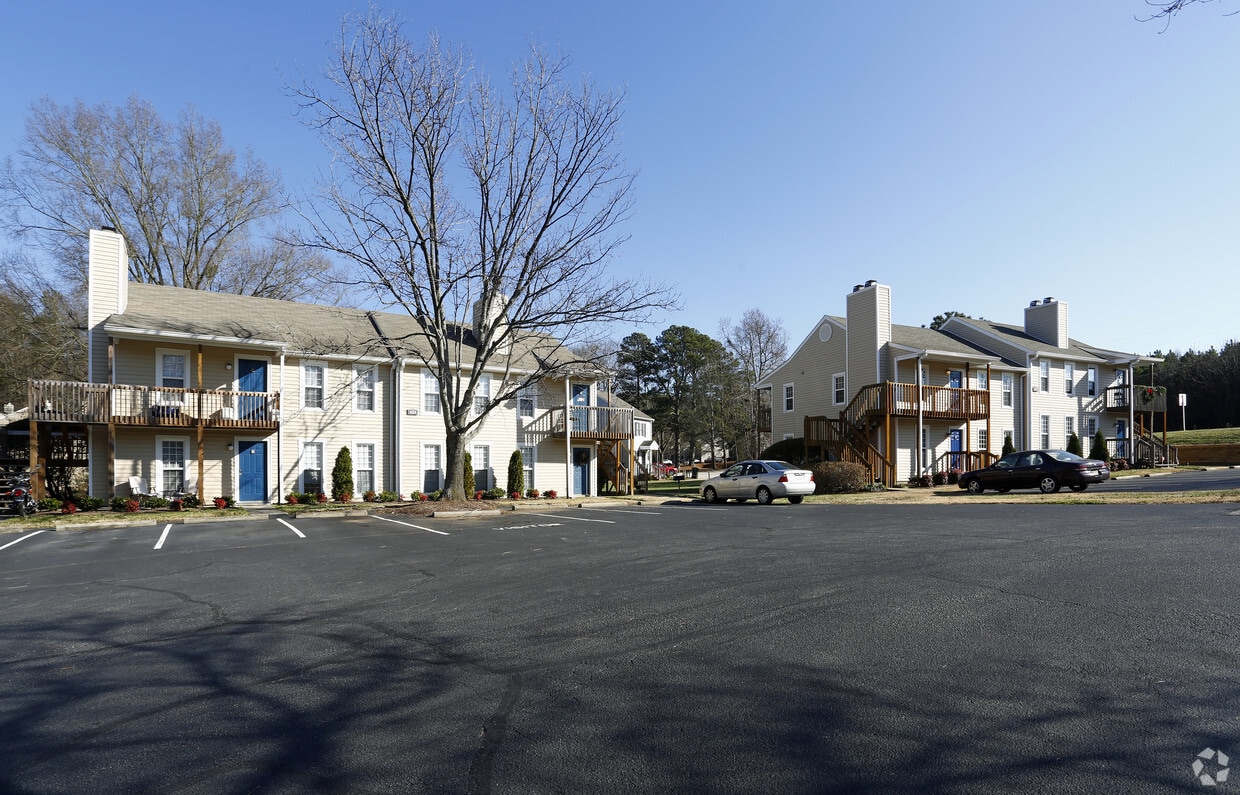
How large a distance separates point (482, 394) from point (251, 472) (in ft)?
27.6

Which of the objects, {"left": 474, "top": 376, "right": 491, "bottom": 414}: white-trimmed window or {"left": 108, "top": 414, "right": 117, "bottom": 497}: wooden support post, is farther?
{"left": 474, "top": 376, "right": 491, "bottom": 414}: white-trimmed window

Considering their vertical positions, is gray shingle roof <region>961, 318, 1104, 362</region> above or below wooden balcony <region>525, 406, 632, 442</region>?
above

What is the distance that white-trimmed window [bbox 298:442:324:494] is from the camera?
24641mm

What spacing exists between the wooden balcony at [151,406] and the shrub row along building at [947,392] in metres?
21.5

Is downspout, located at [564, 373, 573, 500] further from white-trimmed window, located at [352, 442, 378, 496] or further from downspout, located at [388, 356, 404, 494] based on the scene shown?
white-trimmed window, located at [352, 442, 378, 496]

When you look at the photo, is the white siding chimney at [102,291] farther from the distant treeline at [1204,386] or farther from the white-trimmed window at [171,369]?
the distant treeline at [1204,386]

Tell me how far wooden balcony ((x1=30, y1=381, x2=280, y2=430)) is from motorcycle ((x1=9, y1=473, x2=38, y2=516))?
173 cm

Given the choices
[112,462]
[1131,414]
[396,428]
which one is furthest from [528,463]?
[1131,414]

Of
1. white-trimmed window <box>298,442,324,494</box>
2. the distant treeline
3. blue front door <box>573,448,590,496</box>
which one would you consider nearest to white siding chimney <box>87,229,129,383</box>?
white-trimmed window <box>298,442,324,494</box>

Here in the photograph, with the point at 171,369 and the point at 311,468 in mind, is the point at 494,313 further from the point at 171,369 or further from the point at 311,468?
the point at 171,369

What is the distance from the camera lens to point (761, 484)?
23.7m

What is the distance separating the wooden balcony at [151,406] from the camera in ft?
66.0

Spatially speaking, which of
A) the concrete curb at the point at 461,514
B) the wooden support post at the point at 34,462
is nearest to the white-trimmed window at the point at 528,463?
the concrete curb at the point at 461,514

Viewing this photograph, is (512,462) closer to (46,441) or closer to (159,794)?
(46,441)
